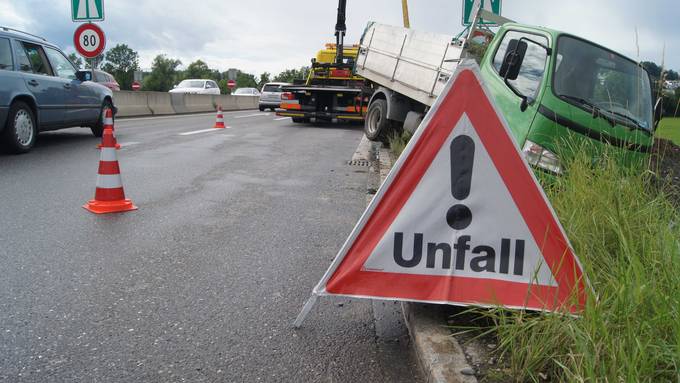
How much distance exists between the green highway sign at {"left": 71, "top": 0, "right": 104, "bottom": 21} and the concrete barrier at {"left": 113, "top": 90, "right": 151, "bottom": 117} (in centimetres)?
572

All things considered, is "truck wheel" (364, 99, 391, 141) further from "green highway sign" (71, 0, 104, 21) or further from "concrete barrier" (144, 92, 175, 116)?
"concrete barrier" (144, 92, 175, 116)

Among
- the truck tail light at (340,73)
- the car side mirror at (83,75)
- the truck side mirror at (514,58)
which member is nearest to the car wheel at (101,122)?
the car side mirror at (83,75)

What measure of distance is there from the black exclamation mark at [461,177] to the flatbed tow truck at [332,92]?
13686 mm

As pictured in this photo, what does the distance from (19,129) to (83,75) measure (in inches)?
81.7

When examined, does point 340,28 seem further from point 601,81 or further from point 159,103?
point 601,81

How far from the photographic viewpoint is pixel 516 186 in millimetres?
2939

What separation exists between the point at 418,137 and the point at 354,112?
14465mm

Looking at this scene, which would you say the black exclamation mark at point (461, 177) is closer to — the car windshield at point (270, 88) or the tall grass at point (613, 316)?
the tall grass at point (613, 316)

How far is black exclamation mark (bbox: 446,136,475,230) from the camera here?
117 inches

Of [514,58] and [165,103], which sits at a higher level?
[514,58]

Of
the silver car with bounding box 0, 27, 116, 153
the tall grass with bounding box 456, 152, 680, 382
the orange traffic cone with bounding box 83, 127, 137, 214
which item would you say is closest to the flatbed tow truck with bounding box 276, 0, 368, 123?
the silver car with bounding box 0, 27, 116, 153

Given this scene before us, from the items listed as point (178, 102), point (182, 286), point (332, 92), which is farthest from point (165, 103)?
point (182, 286)

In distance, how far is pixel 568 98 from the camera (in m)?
5.92

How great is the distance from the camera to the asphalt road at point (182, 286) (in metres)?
2.82
